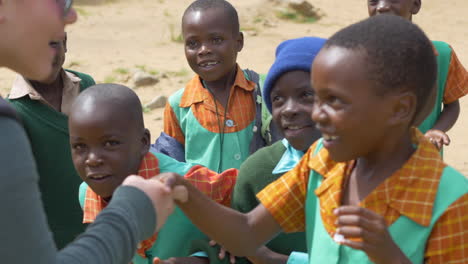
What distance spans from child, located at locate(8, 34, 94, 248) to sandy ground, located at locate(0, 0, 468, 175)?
143 inches

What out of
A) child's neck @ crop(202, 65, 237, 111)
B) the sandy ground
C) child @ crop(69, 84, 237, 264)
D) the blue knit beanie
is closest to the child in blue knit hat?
the blue knit beanie

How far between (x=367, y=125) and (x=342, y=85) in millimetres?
136

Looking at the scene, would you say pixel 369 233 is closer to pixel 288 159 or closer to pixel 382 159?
pixel 382 159

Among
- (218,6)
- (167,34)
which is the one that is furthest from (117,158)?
(167,34)

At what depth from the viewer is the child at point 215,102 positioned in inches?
139

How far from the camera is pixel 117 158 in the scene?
256 cm

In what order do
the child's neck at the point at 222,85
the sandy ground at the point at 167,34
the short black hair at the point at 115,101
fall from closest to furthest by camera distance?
the short black hair at the point at 115,101, the child's neck at the point at 222,85, the sandy ground at the point at 167,34

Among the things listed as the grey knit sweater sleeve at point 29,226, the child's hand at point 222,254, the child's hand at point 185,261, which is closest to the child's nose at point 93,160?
the child's hand at point 185,261

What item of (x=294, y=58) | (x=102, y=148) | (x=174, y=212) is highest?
(x=294, y=58)

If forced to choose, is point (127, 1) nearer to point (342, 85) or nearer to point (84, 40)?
point (84, 40)

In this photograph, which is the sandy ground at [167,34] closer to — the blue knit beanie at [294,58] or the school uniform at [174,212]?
the school uniform at [174,212]

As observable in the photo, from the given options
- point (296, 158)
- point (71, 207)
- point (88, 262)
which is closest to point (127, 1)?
point (71, 207)

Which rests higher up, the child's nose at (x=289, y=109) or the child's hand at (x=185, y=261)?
the child's nose at (x=289, y=109)

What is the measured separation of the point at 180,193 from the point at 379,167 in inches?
24.5
